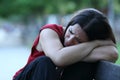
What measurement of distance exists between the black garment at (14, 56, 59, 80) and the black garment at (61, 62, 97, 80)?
9 cm

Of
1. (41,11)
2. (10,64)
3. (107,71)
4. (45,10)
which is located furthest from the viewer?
(41,11)

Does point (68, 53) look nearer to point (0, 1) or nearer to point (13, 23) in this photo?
point (0, 1)

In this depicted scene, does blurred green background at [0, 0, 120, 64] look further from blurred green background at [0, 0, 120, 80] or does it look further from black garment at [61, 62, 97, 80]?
black garment at [61, 62, 97, 80]

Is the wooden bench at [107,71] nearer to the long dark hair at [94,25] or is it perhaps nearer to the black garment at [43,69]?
the long dark hair at [94,25]

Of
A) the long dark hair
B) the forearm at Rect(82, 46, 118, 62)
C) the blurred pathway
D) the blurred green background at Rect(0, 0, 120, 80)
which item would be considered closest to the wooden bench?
the forearm at Rect(82, 46, 118, 62)

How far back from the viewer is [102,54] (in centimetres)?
390

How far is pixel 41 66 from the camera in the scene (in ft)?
12.5

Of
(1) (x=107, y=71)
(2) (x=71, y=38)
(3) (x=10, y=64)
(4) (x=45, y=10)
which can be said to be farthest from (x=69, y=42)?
(4) (x=45, y=10)

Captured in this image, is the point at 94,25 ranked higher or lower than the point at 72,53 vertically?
higher

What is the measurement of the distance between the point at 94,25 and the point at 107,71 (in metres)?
0.37

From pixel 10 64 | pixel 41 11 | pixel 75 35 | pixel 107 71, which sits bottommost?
pixel 41 11

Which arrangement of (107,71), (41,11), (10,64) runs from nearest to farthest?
(107,71) → (10,64) → (41,11)

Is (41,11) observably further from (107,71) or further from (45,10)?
(107,71)

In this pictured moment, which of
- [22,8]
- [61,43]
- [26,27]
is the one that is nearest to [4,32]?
[26,27]
